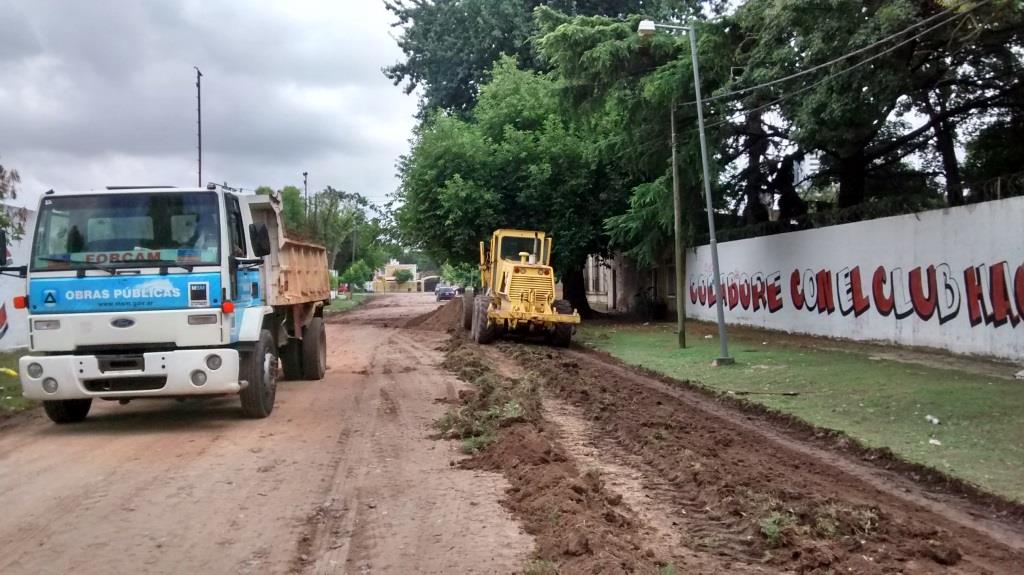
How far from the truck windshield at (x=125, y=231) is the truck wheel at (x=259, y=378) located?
1339 millimetres

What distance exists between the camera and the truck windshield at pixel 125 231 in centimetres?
981

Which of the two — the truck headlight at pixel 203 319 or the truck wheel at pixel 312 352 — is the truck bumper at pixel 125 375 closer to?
the truck headlight at pixel 203 319

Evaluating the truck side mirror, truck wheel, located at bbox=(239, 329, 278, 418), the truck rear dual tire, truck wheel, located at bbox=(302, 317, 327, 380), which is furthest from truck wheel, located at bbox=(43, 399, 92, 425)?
truck wheel, located at bbox=(302, 317, 327, 380)

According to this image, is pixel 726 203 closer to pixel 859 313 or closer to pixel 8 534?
pixel 859 313

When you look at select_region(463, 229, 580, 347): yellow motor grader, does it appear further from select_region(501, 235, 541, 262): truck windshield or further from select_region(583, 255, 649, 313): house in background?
select_region(583, 255, 649, 313): house in background

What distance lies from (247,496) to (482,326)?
577 inches

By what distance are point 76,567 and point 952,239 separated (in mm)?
15807

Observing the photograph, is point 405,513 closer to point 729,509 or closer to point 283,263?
point 729,509

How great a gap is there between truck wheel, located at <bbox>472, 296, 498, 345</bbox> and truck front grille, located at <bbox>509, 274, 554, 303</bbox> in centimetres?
79

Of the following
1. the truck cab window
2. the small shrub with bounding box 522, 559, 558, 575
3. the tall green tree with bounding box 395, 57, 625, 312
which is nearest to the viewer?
the small shrub with bounding box 522, 559, 558, 575

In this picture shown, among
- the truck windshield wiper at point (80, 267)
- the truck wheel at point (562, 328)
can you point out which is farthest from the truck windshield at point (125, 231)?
the truck wheel at point (562, 328)

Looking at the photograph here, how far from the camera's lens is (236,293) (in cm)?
1028

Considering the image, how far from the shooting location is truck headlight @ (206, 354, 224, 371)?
9717 millimetres

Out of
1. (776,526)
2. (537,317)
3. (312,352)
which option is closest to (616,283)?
(537,317)
